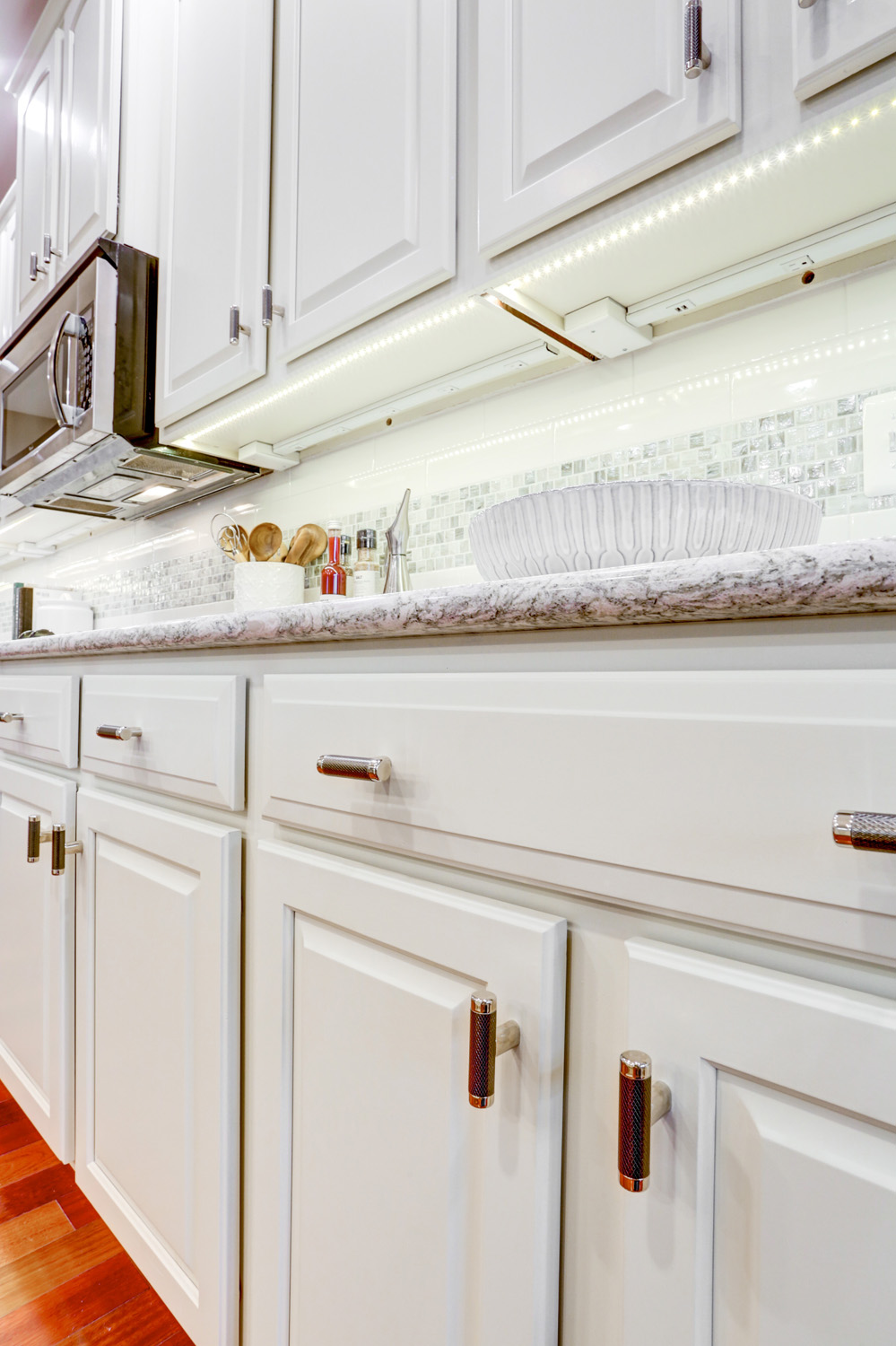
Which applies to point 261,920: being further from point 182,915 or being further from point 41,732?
point 41,732

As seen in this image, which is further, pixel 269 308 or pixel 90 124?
pixel 90 124

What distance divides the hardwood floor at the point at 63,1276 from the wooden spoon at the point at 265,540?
3.99ft

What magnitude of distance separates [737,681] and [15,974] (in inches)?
53.8

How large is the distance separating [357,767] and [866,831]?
0.36 meters

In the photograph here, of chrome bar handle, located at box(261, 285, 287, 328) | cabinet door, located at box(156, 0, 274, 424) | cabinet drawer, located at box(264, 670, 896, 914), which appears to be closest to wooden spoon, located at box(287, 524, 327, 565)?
cabinet door, located at box(156, 0, 274, 424)

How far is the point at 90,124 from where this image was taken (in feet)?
5.79

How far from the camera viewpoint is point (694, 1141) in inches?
15.6

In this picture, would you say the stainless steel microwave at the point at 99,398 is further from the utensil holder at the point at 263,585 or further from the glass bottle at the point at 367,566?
the glass bottle at the point at 367,566

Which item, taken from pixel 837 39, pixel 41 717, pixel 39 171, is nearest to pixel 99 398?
pixel 41 717

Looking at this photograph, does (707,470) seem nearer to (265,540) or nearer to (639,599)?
(639,599)

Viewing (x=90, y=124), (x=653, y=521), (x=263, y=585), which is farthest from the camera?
(x=90, y=124)

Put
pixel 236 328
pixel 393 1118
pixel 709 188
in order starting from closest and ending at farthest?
pixel 393 1118
pixel 709 188
pixel 236 328

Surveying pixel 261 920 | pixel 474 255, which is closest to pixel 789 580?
pixel 261 920

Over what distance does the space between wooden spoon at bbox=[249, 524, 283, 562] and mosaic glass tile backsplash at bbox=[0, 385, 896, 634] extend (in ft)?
0.33
